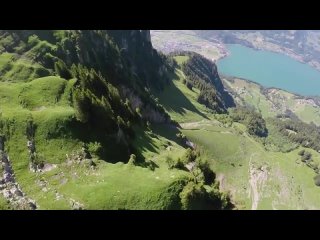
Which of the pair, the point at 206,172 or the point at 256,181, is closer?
the point at 206,172

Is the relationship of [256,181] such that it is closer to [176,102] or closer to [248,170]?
[248,170]

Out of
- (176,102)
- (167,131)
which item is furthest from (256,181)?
(176,102)

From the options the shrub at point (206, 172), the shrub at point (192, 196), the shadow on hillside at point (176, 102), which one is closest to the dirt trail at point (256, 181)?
the shadow on hillside at point (176, 102)

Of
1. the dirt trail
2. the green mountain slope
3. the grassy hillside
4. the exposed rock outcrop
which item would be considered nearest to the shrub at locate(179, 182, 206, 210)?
the green mountain slope

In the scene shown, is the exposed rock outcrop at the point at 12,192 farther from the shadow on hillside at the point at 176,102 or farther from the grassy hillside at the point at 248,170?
the shadow on hillside at the point at 176,102

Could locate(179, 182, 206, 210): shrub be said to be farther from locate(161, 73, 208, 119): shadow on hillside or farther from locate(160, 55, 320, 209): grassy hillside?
locate(161, 73, 208, 119): shadow on hillside

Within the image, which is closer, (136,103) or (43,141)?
Result: (43,141)
